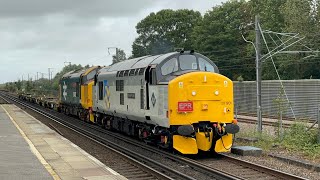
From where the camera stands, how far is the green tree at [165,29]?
253 ft

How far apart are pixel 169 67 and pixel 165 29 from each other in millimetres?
64768

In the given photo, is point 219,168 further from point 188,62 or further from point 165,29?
point 165,29

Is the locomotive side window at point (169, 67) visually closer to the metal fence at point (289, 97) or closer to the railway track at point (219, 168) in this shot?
the railway track at point (219, 168)

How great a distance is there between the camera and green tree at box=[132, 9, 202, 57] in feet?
253

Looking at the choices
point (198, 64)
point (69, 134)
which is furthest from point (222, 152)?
point (69, 134)

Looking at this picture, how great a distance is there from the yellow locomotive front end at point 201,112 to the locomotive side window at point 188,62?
112 cm

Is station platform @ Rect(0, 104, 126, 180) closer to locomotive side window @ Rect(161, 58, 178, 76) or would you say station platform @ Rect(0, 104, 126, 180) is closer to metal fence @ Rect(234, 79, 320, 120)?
locomotive side window @ Rect(161, 58, 178, 76)

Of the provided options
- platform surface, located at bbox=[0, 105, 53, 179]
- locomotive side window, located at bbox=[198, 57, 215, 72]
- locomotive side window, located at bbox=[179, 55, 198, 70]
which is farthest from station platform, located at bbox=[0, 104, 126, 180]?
locomotive side window, located at bbox=[198, 57, 215, 72]

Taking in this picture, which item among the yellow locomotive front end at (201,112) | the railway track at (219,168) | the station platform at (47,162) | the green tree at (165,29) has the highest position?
the green tree at (165,29)

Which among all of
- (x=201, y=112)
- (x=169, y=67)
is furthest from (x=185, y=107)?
(x=169, y=67)

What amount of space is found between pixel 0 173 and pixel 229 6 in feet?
196

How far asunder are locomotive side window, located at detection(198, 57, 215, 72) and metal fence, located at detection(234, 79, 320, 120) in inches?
461

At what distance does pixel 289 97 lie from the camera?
32.6m

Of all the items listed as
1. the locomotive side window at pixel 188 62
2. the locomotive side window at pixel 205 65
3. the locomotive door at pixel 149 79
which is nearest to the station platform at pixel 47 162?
the locomotive door at pixel 149 79
